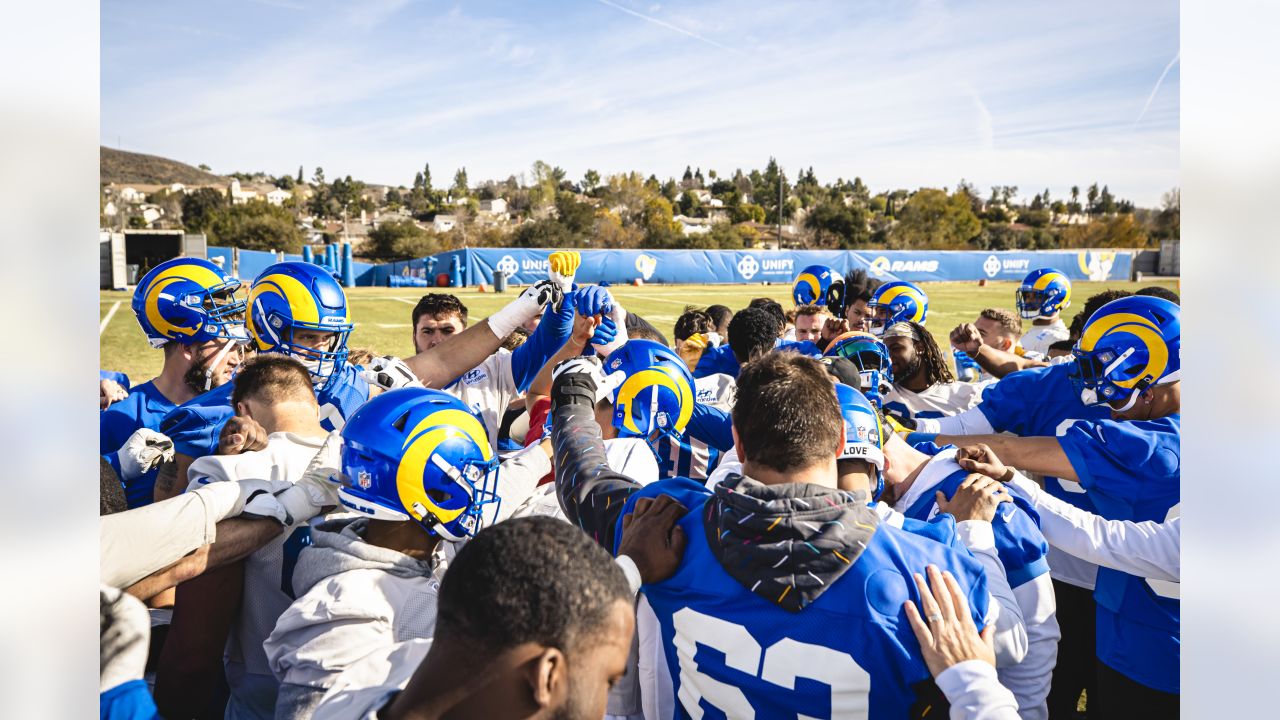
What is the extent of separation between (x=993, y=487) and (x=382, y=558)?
186 centimetres

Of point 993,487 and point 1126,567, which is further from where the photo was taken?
point 1126,567

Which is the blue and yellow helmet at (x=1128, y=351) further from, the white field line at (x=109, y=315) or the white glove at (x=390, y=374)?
the white field line at (x=109, y=315)

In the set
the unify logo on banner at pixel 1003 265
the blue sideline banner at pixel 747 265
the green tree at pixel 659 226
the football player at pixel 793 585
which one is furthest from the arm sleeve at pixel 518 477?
the green tree at pixel 659 226

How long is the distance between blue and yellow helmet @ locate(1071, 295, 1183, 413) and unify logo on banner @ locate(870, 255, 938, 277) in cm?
4245

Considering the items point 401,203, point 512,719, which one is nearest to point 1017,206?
point 401,203

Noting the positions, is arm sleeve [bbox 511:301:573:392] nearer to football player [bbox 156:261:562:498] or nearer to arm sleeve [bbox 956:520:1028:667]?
football player [bbox 156:261:562:498]

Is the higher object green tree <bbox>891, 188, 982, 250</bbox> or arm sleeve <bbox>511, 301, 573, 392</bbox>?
green tree <bbox>891, 188, 982, 250</bbox>

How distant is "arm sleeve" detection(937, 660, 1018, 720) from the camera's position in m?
1.92

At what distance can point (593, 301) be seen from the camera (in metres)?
4.90

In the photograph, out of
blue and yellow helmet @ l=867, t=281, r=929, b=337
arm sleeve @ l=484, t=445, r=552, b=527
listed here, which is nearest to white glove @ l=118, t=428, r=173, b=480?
arm sleeve @ l=484, t=445, r=552, b=527

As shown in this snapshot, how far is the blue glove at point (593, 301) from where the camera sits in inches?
193

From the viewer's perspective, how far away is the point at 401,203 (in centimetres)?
13912

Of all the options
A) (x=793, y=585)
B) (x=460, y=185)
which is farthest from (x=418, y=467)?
(x=460, y=185)

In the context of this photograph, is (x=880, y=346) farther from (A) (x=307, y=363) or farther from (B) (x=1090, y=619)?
(A) (x=307, y=363)
